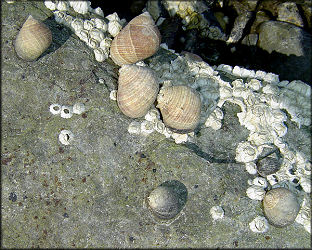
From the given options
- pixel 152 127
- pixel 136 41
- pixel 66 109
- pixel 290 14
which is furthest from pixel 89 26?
pixel 290 14

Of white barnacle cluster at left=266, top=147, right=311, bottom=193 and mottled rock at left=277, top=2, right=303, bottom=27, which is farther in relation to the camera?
mottled rock at left=277, top=2, right=303, bottom=27

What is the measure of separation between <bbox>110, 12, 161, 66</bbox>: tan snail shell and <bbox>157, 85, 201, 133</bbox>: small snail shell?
70 centimetres

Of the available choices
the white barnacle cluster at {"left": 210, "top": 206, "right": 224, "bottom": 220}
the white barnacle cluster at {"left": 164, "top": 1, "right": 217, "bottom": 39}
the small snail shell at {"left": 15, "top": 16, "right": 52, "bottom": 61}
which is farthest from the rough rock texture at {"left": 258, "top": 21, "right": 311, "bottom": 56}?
the small snail shell at {"left": 15, "top": 16, "right": 52, "bottom": 61}

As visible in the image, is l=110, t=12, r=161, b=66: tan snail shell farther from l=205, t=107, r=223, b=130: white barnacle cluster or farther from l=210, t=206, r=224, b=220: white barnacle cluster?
l=210, t=206, r=224, b=220: white barnacle cluster

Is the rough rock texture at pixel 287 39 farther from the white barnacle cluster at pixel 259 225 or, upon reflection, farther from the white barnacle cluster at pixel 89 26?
the white barnacle cluster at pixel 259 225

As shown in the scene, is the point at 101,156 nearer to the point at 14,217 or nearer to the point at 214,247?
the point at 14,217

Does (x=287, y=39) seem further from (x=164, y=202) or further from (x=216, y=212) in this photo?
(x=164, y=202)

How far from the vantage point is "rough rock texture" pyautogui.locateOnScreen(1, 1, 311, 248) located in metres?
3.71

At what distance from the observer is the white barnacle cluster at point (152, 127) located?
3.92 metres

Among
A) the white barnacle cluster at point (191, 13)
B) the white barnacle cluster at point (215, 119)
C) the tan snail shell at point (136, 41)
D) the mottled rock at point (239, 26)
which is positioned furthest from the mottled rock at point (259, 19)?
the tan snail shell at point (136, 41)

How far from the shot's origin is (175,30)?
5.66 meters

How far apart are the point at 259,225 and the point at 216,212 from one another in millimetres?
598

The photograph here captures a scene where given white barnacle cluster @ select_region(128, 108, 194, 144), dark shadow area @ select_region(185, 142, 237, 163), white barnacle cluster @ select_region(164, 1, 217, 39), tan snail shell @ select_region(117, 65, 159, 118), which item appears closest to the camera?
tan snail shell @ select_region(117, 65, 159, 118)

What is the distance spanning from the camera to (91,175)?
12.4 ft
